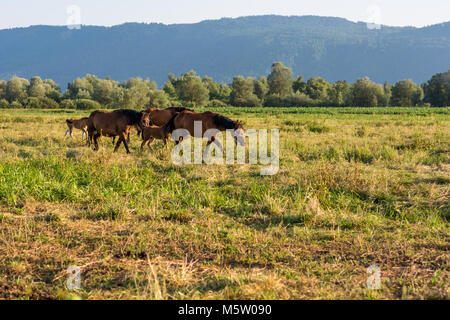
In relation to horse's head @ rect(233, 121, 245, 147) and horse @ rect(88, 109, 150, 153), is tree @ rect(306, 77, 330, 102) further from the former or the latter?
horse @ rect(88, 109, 150, 153)

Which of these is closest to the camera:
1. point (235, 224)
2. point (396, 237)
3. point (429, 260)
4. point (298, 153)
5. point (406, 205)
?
point (429, 260)

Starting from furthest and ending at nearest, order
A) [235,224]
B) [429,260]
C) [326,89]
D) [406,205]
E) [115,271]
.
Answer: [326,89], [406,205], [235,224], [429,260], [115,271]

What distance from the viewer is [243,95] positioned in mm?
75000

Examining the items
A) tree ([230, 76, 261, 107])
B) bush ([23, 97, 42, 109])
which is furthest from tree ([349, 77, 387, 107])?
bush ([23, 97, 42, 109])

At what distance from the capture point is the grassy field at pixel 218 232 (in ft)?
11.9

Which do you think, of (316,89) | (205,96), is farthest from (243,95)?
(316,89)

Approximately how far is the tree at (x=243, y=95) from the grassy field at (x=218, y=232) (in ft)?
213

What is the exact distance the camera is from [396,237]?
4906 millimetres

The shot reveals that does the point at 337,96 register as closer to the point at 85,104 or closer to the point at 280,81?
the point at 280,81

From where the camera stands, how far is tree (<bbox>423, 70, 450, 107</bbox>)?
208 ft

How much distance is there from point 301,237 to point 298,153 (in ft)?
21.9
